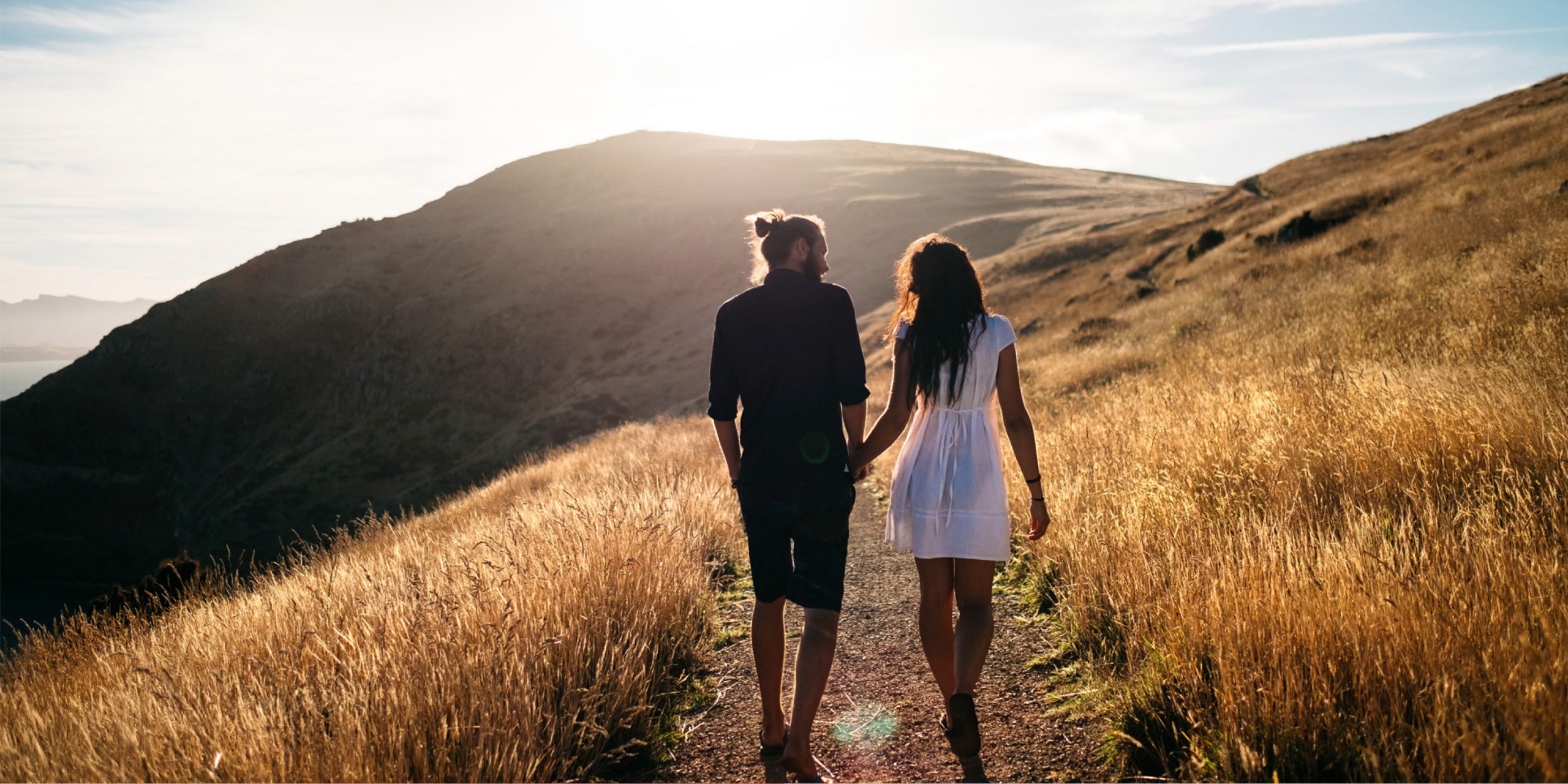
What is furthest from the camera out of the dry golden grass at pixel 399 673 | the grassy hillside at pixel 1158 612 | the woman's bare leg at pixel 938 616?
the woman's bare leg at pixel 938 616

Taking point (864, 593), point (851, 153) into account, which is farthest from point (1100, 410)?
point (851, 153)

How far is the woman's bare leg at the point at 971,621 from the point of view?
11.0 ft

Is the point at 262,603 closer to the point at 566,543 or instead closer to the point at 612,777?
the point at 566,543

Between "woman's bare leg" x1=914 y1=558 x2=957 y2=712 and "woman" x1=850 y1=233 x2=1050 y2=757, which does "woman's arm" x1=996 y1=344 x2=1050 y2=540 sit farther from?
"woman's bare leg" x1=914 y1=558 x2=957 y2=712

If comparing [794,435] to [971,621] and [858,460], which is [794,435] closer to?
[858,460]

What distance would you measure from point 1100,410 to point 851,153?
9960 cm

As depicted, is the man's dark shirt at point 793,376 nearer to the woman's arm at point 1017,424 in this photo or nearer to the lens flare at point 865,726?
the woman's arm at point 1017,424

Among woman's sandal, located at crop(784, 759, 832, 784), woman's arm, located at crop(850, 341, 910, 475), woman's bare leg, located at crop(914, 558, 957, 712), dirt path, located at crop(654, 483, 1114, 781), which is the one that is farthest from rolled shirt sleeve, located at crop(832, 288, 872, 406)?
dirt path, located at crop(654, 483, 1114, 781)

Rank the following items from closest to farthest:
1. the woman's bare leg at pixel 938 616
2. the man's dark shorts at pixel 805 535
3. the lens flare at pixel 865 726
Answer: the man's dark shorts at pixel 805 535 → the woman's bare leg at pixel 938 616 → the lens flare at pixel 865 726

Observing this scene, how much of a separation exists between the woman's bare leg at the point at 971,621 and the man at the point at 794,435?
1.82ft

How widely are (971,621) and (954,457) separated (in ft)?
2.35

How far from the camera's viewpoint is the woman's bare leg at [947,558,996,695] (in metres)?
3.34

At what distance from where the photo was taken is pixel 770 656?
340 cm

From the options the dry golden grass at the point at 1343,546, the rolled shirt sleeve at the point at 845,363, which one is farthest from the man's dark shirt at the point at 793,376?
the dry golden grass at the point at 1343,546
